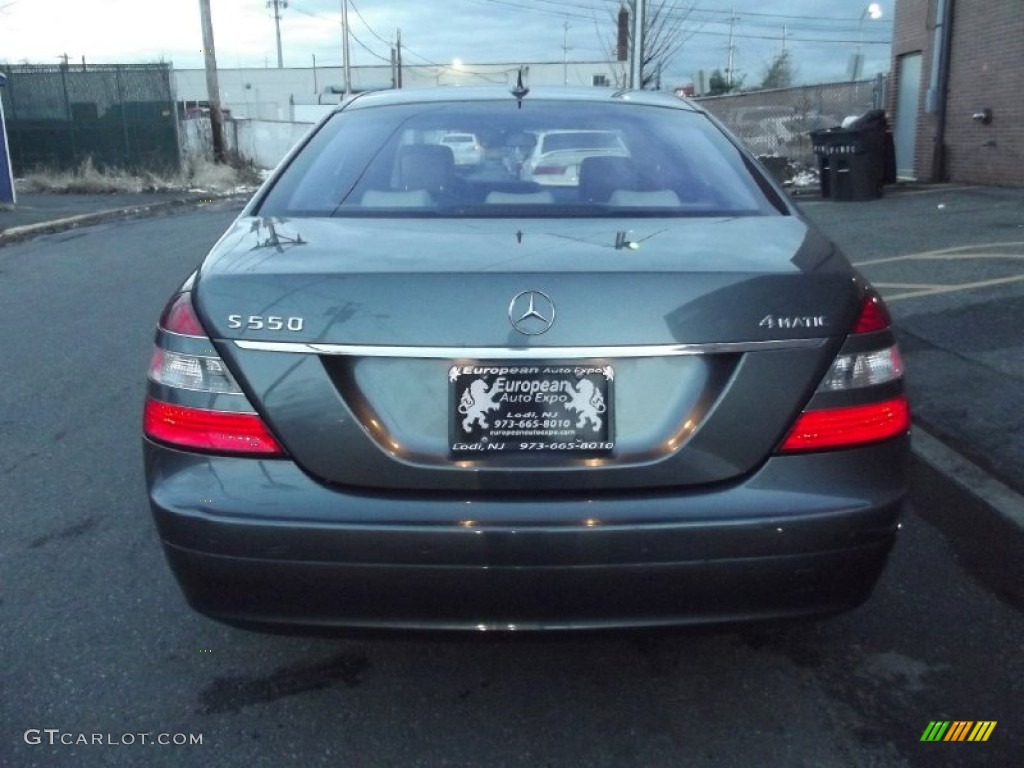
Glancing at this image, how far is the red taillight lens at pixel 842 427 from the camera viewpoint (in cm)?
238

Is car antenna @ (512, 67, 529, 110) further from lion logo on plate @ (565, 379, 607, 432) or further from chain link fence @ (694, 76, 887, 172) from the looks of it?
chain link fence @ (694, 76, 887, 172)

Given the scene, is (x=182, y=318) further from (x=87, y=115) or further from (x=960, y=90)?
(x=87, y=115)

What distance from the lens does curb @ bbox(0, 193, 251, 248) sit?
15117mm

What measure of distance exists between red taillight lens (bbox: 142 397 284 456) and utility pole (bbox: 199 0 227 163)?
2742 centimetres

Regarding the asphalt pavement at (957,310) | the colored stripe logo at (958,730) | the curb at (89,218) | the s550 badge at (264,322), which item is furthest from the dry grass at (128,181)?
the colored stripe logo at (958,730)

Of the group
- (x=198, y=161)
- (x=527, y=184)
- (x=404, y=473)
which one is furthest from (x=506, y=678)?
(x=198, y=161)

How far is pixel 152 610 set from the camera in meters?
3.37

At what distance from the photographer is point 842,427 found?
2.42 m

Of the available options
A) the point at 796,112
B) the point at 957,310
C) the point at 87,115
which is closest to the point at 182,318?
the point at 957,310

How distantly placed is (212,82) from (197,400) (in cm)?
2768

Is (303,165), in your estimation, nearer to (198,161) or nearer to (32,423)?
(32,423)

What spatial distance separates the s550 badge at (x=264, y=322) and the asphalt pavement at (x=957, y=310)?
109 inches

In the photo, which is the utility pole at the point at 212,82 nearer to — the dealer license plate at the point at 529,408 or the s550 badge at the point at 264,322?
the s550 badge at the point at 264,322

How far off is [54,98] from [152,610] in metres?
26.5
